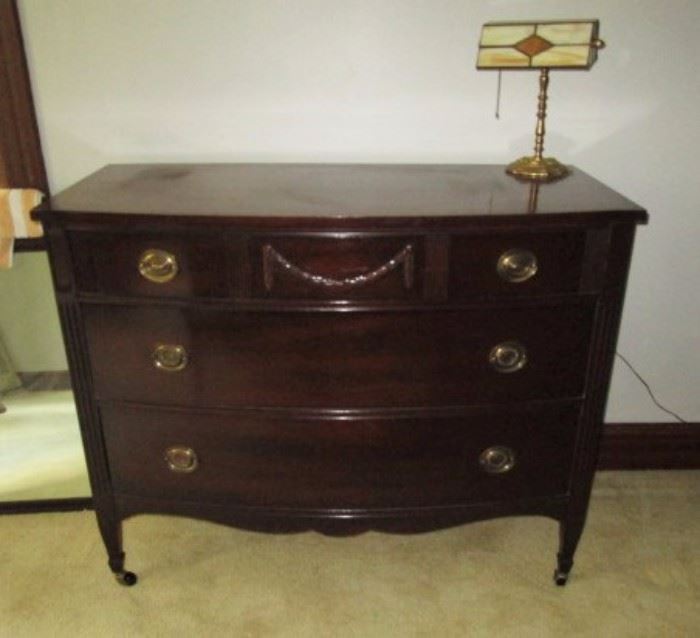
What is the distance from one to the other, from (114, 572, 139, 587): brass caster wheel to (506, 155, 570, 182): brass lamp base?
4.78 ft

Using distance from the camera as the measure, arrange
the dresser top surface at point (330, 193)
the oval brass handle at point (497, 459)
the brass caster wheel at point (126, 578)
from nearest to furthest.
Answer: the dresser top surface at point (330, 193), the oval brass handle at point (497, 459), the brass caster wheel at point (126, 578)

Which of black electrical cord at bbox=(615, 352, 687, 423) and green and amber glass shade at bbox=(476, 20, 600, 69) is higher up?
green and amber glass shade at bbox=(476, 20, 600, 69)

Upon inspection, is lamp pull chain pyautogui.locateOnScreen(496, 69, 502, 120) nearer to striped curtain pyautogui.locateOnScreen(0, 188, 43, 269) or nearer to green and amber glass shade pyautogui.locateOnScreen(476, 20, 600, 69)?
green and amber glass shade pyautogui.locateOnScreen(476, 20, 600, 69)

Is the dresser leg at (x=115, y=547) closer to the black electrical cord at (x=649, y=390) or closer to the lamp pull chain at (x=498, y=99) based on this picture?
the lamp pull chain at (x=498, y=99)

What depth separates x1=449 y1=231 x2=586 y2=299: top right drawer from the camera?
1.27m

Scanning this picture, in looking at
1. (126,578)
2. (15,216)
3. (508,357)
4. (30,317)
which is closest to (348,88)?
(508,357)

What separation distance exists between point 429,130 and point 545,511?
1070 mm

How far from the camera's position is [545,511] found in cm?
157

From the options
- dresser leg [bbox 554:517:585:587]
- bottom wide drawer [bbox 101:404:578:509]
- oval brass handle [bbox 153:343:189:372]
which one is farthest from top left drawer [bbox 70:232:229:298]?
dresser leg [bbox 554:517:585:587]

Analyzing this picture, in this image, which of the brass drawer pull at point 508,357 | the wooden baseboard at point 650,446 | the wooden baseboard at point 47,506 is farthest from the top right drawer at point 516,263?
the wooden baseboard at point 47,506

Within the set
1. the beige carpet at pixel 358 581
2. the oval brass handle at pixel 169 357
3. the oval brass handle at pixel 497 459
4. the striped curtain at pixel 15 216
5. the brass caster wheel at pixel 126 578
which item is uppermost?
the striped curtain at pixel 15 216

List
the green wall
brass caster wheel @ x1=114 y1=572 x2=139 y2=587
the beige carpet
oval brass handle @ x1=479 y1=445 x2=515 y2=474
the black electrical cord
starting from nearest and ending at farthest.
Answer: oval brass handle @ x1=479 y1=445 x2=515 y2=474 < the beige carpet < brass caster wheel @ x1=114 y1=572 x2=139 y2=587 < the green wall < the black electrical cord

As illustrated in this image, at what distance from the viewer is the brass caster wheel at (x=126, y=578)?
1.68 m

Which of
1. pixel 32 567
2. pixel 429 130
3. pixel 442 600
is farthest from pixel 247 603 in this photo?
pixel 429 130
